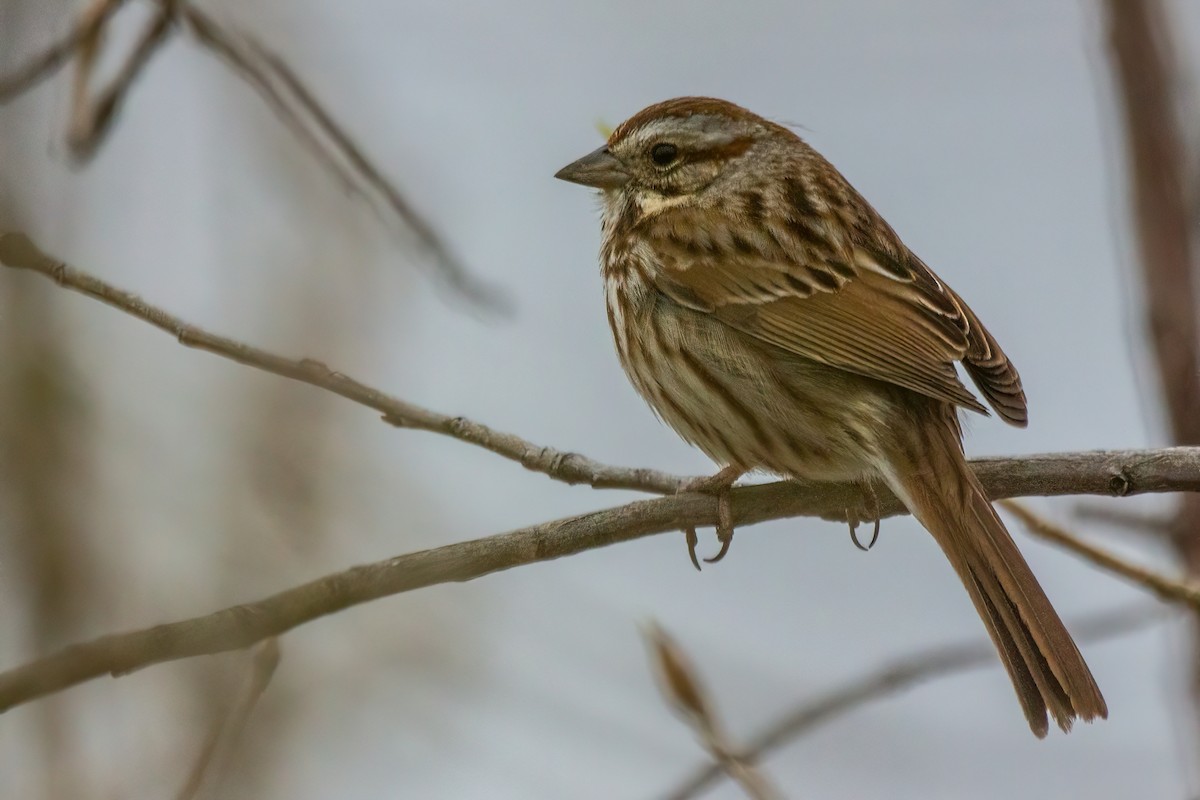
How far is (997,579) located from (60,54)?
2876 millimetres

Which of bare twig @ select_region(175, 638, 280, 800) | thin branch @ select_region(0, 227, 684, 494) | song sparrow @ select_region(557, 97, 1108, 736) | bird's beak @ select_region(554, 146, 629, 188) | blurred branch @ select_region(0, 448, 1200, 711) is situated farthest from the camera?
bird's beak @ select_region(554, 146, 629, 188)

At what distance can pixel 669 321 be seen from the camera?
4410mm

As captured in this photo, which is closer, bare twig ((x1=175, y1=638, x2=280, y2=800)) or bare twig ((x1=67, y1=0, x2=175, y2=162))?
bare twig ((x1=175, y1=638, x2=280, y2=800))

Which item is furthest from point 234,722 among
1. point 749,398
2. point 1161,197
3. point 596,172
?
point 1161,197

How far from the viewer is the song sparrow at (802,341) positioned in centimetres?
375

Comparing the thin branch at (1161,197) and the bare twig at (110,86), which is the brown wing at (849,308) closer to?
the thin branch at (1161,197)

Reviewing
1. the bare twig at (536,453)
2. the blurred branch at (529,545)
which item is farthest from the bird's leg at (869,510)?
the bare twig at (536,453)

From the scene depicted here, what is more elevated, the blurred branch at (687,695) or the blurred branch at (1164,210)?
the blurred branch at (1164,210)

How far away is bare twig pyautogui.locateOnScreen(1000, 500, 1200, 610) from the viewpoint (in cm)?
338

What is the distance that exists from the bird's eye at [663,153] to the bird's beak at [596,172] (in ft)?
0.40

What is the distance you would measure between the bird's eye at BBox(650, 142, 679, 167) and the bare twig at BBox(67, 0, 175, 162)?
1947mm

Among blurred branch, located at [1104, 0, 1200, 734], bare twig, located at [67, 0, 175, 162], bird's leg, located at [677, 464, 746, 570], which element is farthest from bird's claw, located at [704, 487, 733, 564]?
bare twig, located at [67, 0, 175, 162]

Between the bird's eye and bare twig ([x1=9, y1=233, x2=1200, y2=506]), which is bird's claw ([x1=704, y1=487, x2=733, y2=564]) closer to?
bare twig ([x1=9, y1=233, x2=1200, y2=506])

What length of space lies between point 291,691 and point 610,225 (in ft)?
6.64
